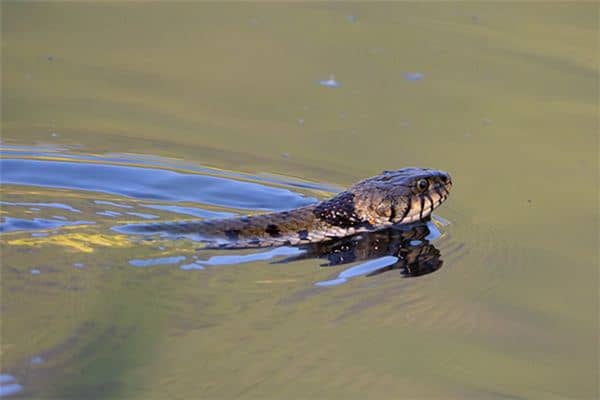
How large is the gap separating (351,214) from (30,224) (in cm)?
210

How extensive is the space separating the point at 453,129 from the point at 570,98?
1504 mm

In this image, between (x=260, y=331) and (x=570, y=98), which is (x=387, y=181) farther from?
(x=570, y=98)

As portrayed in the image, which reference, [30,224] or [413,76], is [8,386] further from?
[413,76]

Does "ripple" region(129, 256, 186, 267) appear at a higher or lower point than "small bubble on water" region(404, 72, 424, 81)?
lower

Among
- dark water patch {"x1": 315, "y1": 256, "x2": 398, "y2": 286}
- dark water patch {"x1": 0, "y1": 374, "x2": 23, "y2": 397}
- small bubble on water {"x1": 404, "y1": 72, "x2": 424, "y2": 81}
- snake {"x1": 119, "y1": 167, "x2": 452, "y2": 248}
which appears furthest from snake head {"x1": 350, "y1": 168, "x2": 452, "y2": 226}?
Answer: dark water patch {"x1": 0, "y1": 374, "x2": 23, "y2": 397}

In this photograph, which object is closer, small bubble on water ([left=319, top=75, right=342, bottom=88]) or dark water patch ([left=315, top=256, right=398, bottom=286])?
dark water patch ([left=315, top=256, right=398, bottom=286])

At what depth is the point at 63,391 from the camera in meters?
4.50

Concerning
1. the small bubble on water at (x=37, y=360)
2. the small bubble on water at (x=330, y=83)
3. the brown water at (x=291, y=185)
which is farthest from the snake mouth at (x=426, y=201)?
the small bubble on water at (x=37, y=360)

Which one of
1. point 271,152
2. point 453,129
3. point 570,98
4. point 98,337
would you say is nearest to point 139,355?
point 98,337

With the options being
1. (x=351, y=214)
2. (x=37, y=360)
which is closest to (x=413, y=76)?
(x=351, y=214)

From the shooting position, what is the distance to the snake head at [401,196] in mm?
7215

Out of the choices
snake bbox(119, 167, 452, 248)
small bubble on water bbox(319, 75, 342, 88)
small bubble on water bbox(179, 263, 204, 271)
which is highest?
small bubble on water bbox(319, 75, 342, 88)

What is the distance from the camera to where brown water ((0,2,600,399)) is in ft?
16.4

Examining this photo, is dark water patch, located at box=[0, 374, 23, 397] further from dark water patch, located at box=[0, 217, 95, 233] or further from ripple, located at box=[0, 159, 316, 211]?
ripple, located at box=[0, 159, 316, 211]
